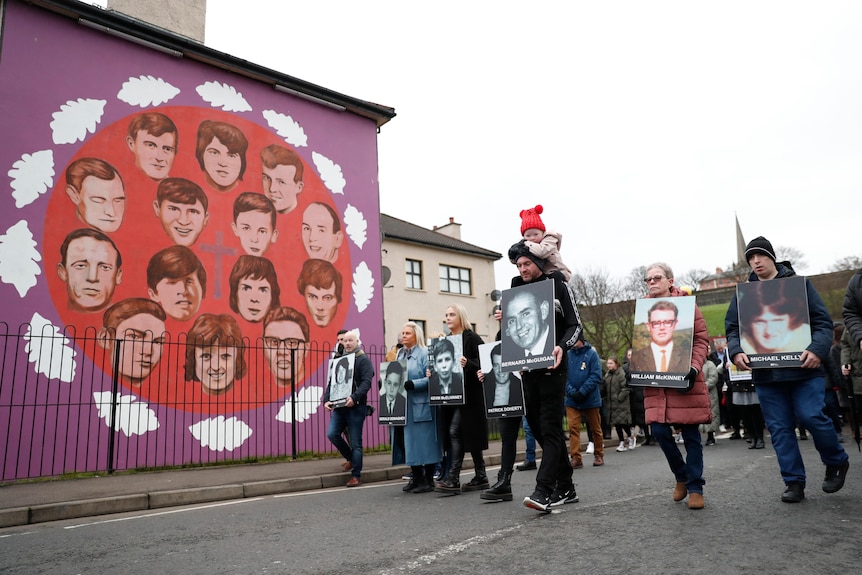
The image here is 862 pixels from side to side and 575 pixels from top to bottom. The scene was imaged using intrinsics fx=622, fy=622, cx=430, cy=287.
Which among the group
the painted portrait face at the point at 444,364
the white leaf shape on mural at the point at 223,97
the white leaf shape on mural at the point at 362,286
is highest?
the white leaf shape on mural at the point at 223,97

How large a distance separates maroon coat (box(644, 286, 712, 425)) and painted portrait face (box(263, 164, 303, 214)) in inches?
549

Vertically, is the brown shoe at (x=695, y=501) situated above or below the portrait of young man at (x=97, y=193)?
below

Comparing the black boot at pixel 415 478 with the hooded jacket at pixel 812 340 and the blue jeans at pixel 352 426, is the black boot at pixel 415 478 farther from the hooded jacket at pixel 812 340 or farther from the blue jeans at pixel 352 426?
the hooded jacket at pixel 812 340

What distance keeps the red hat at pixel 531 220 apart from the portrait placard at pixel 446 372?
1.81 metres

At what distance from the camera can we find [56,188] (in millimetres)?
13586

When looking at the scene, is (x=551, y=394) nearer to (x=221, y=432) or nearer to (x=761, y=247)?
(x=761, y=247)

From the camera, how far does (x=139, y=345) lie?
14219 mm

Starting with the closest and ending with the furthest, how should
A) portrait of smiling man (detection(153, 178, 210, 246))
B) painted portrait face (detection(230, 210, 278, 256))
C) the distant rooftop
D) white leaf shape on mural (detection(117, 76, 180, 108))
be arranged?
1. white leaf shape on mural (detection(117, 76, 180, 108))
2. portrait of smiling man (detection(153, 178, 210, 246))
3. painted portrait face (detection(230, 210, 278, 256))
4. the distant rooftop

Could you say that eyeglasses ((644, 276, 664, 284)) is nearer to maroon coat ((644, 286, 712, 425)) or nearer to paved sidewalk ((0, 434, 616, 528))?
maroon coat ((644, 286, 712, 425))

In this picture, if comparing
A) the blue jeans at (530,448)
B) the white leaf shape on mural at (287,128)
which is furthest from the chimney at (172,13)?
the blue jeans at (530,448)

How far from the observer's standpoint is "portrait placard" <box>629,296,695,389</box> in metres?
5.28

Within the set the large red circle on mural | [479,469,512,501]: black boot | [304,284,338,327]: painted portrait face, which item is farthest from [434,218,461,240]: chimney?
[479,469,512,501]: black boot

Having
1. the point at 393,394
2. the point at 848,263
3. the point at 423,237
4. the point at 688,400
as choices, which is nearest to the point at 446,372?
the point at 393,394

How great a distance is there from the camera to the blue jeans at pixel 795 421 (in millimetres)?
5176
